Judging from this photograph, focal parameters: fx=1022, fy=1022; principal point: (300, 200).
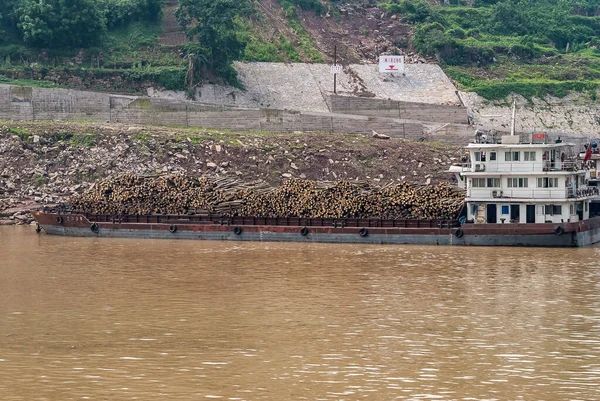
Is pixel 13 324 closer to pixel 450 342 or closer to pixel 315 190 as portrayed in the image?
pixel 450 342

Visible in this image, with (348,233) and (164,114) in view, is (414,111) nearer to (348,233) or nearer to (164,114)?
(164,114)

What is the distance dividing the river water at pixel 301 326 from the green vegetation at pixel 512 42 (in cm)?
3931

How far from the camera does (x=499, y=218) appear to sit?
42.4m

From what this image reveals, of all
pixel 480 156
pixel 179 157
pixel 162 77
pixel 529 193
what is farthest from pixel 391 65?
pixel 529 193

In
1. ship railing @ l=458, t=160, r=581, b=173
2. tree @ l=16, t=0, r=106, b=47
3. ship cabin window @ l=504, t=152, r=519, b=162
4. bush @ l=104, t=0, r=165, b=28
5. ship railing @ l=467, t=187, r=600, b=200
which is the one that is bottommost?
ship railing @ l=467, t=187, r=600, b=200

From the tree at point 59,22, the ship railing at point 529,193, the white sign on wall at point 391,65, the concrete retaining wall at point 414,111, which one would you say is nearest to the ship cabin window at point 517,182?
the ship railing at point 529,193

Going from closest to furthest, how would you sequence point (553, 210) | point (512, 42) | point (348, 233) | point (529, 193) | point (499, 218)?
point (553, 210) → point (529, 193) → point (499, 218) → point (348, 233) → point (512, 42)

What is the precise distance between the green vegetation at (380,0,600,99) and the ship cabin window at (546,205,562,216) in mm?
33842

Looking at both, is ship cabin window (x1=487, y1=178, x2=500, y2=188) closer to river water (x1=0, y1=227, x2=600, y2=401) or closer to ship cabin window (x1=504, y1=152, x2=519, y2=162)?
ship cabin window (x1=504, y1=152, x2=519, y2=162)

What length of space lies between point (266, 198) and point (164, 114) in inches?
694

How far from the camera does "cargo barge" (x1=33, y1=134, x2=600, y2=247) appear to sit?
135 ft

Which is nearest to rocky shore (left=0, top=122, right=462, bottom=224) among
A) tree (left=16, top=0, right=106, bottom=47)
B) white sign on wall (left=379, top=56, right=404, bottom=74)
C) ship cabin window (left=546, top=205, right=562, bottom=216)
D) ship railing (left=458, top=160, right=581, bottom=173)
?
ship railing (left=458, top=160, right=581, bottom=173)

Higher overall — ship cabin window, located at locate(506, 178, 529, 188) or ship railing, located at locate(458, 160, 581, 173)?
ship railing, located at locate(458, 160, 581, 173)

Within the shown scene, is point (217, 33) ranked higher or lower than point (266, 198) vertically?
higher
